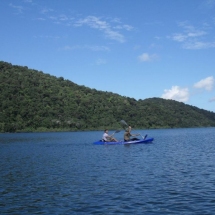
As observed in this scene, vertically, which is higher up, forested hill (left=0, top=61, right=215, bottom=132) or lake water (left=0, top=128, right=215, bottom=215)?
forested hill (left=0, top=61, right=215, bottom=132)

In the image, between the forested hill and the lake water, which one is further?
the forested hill

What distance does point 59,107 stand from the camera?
145 metres

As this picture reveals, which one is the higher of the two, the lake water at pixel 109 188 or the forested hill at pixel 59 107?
the forested hill at pixel 59 107

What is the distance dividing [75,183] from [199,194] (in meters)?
7.31

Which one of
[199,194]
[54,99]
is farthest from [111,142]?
[54,99]

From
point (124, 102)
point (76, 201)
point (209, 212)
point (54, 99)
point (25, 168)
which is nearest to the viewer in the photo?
point (209, 212)

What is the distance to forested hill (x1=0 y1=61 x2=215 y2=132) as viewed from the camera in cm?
12594

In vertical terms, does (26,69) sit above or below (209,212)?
above

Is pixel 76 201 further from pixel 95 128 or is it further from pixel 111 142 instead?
pixel 95 128

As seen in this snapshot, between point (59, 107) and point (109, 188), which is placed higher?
point (59, 107)

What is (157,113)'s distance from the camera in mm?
190250

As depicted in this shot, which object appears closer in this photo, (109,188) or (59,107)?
(109,188)

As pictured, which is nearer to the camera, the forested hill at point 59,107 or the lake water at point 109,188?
the lake water at point 109,188

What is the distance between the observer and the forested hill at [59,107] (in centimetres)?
12594
